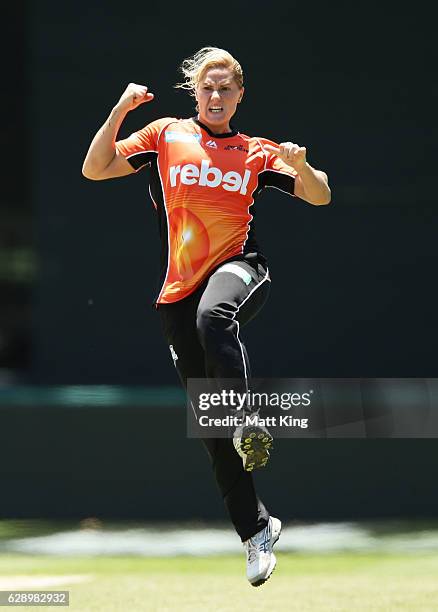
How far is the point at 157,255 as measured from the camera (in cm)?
741

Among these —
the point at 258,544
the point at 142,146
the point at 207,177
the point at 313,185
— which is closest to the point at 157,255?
the point at 142,146

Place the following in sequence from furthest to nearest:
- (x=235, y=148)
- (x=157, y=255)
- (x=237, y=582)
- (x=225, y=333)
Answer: (x=157, y=255) < (x=237, y=582) < (x=235, y=148) < (x=225, y=333)

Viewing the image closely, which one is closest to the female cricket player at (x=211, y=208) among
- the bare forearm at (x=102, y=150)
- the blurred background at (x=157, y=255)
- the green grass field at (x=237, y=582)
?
the bare forearm at (x=102, y=150)

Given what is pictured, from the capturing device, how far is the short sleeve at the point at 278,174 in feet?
15.5

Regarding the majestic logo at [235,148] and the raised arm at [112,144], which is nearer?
the raised arm at [112,144]

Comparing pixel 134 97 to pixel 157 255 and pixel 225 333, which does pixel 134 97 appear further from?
pixel 157 255

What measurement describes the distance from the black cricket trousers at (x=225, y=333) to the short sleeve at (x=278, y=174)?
1.05 feet

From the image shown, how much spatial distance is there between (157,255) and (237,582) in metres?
2.21

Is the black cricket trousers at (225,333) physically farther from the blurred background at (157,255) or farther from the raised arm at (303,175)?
the blurred background at (157,255)

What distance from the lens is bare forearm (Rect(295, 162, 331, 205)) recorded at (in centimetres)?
455

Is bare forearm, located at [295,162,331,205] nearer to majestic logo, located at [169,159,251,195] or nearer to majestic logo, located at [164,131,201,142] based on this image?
majestic logo, located at [169,159,251,195]

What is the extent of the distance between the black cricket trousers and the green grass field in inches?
37.7

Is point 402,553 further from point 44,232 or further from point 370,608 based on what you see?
point 44,232

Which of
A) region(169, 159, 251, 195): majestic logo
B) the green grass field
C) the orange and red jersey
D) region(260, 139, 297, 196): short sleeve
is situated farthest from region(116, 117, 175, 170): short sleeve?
the green grass field
